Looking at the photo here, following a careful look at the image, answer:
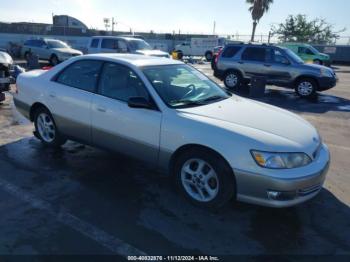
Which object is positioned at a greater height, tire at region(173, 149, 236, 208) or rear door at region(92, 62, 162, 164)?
rear door at region(92, 62, 162, 164)

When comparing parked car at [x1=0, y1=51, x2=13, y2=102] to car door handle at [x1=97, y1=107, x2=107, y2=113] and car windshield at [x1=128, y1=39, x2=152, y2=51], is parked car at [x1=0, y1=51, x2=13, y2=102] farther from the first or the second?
car windshield at [x1=128, y1=39, x2=152, y2=51]

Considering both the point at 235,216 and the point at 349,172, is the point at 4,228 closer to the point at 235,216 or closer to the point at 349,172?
the point at 235,216

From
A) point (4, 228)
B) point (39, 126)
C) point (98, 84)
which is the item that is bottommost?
point (4, 228)

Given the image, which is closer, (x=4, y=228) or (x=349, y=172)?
(x=4, y=228)

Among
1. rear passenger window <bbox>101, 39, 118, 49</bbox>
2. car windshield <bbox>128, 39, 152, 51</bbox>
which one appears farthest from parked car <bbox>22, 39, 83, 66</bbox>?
car windshield <bbox>128, 39, 152, 51</bbox>

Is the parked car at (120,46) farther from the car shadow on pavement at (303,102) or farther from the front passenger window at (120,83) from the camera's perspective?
the front passenger window at (120,83)

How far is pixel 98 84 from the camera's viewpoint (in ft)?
14.9

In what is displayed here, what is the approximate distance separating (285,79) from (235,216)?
954 cm

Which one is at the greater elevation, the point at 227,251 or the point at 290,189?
the point at 290,189

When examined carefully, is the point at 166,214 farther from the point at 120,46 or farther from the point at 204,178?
the point at 120,46

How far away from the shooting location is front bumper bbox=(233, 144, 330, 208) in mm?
3250

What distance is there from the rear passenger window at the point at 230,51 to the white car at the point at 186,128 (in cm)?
877

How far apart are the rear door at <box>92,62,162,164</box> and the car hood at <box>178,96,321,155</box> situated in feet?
1.58

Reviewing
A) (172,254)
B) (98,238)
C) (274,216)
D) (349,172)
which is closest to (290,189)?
(274,216)
